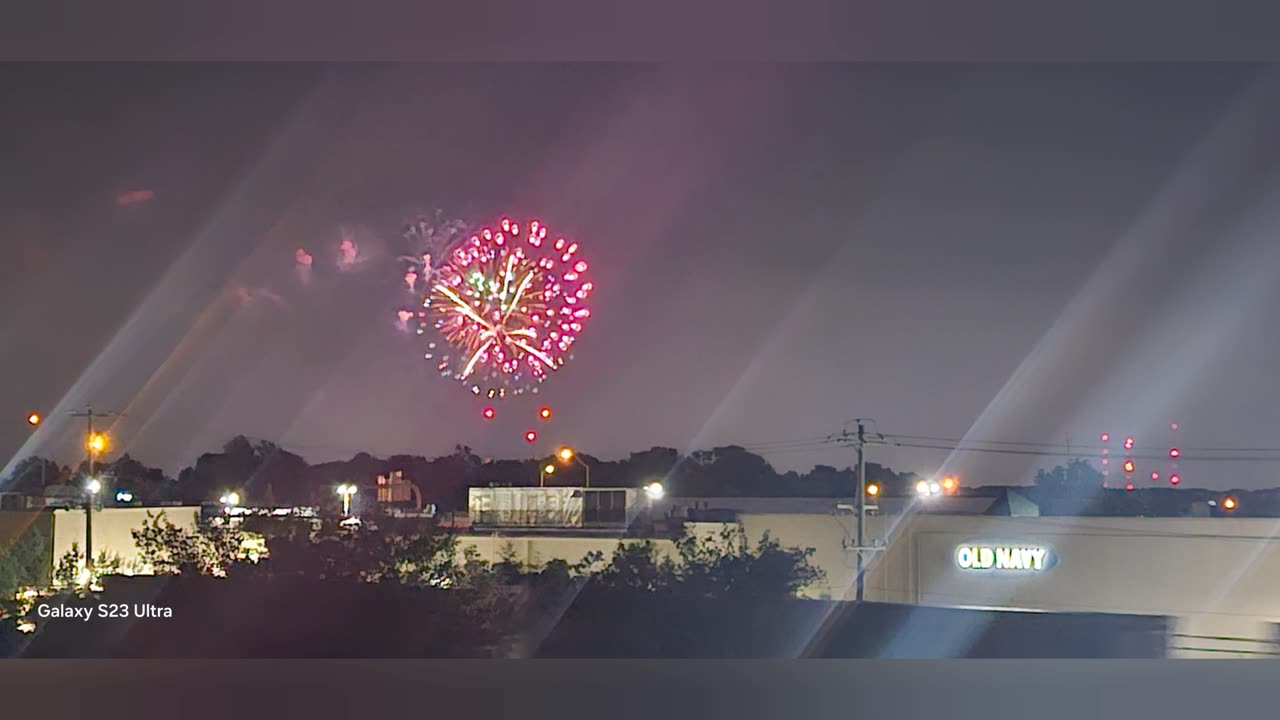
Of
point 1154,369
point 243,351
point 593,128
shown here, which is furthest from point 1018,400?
point 243,351

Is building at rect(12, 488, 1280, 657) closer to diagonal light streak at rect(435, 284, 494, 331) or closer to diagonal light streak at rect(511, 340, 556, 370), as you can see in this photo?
diagonal light streak at rect(511, 340, 556, 370)

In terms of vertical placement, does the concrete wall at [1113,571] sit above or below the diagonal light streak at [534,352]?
below

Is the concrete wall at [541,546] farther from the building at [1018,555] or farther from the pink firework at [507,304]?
the pink firework at [507,304]

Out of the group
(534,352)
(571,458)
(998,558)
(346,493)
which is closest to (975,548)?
(998,558)

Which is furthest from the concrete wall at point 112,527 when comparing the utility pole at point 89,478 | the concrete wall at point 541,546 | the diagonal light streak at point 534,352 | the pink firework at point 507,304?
the diagonal light streak at point 534,352

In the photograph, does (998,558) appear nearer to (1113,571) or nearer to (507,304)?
(1113,571)

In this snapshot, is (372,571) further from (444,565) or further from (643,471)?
(643,471)
